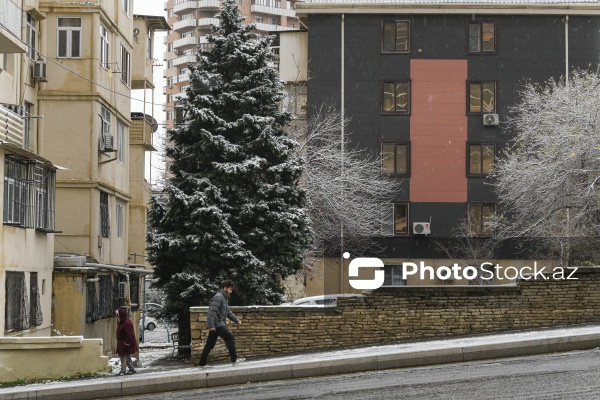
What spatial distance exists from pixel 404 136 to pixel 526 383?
30394 mm

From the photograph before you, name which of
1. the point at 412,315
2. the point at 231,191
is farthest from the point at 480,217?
the point at 412,315

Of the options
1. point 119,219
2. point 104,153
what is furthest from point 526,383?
point 119,219

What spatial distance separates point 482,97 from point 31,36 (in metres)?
21.1

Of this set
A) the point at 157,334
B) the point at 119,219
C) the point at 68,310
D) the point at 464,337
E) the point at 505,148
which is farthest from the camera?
the point at 157,334

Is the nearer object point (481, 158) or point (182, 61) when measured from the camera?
point (481, 158)

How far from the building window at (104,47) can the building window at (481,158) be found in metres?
17.8

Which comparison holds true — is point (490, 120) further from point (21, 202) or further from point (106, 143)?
point (21, 202)

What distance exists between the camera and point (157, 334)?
58.7m

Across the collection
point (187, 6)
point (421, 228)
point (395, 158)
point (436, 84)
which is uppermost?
point (187, 6)

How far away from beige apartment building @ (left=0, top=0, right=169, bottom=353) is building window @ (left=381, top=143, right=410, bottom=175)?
12.5m

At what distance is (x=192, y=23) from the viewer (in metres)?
125

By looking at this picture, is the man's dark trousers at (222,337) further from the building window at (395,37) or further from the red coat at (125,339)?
the building window at (395,37)

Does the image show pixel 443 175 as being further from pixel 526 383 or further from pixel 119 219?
pixel 526 383

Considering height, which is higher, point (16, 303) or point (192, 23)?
point (192, 23)
